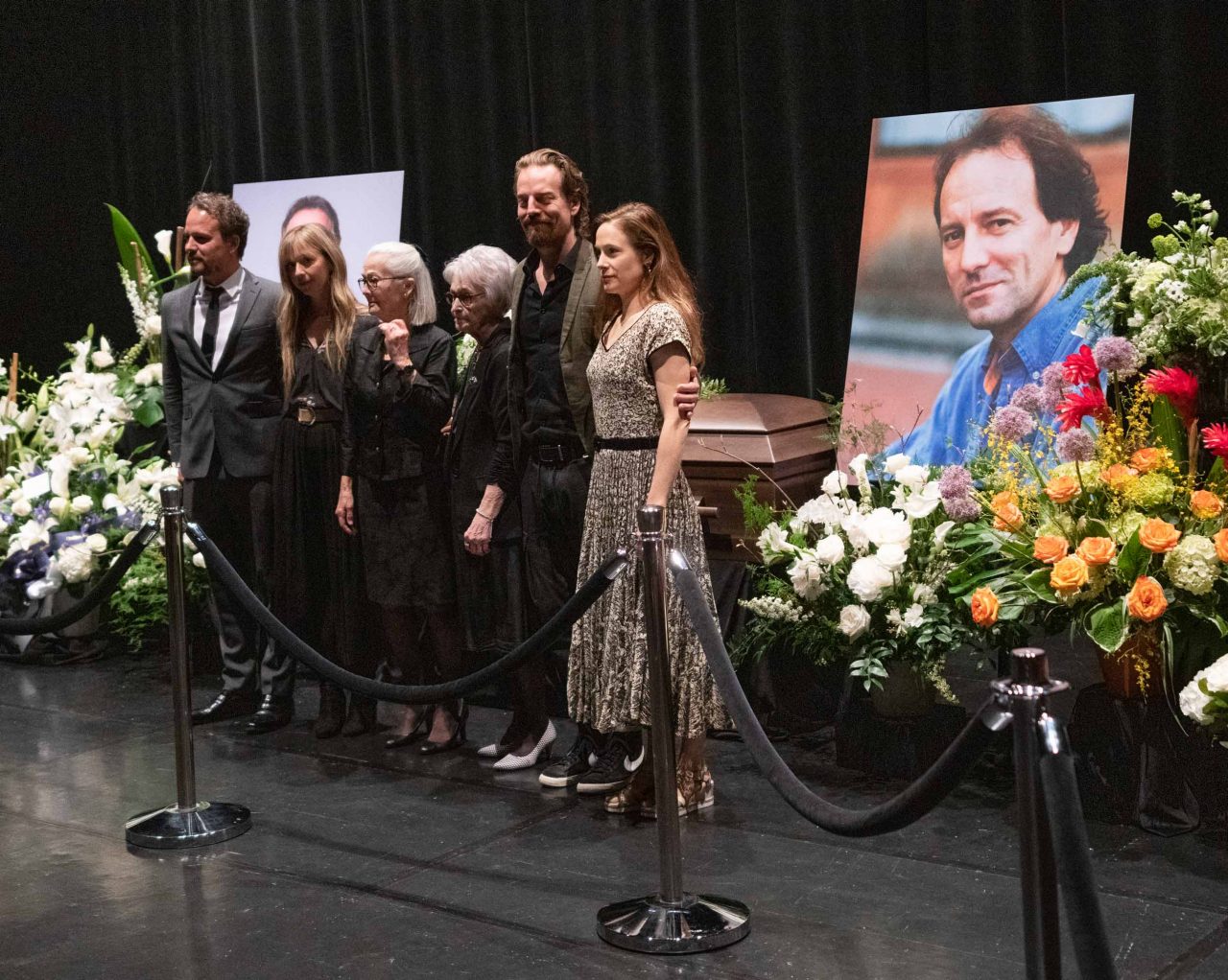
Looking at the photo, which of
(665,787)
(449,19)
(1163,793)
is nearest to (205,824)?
(665,787)

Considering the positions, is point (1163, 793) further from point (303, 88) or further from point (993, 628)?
point (303, 88)

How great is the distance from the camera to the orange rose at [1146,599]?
3.51m

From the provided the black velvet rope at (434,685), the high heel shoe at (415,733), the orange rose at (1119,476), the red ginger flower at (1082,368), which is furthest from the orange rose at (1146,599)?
the high heel shoe at (415,733)

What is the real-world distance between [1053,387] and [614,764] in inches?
57.6

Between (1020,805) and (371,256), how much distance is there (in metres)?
2.86

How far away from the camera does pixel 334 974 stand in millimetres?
3166

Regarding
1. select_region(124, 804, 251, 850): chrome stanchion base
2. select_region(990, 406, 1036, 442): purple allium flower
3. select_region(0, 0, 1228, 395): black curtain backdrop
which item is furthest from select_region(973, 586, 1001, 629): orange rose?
select_region(124, 804, 251, 850): chrome stanchion base

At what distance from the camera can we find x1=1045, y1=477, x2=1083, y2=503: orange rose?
3756mm

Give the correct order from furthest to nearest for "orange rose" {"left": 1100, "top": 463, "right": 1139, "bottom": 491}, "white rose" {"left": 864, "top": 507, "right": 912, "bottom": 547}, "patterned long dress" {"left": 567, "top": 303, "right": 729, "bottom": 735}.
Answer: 1. "white rose" {"left": 864, "top": 507, "right": 912, "bottom": 547}
2. "patterned long dress" {"left": 567, "top": 303, "right": 729, "bottom": 735}
3. "orange rose" {"left": 1100, "top": 463, "right": 1139, "bottom": 491}

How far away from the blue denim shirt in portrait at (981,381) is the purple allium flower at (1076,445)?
0.67 metres

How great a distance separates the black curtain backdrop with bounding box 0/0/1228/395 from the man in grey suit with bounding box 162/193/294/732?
1.70 meters

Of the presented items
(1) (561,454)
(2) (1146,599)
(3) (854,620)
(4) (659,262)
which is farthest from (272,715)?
(2) (1146,599)

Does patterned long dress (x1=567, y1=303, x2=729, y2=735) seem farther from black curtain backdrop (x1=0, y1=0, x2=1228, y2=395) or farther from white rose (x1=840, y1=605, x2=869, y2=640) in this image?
black curtain backdrop (x1=0, y1=0, x2=1228, y2=395)

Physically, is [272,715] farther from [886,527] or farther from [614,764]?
[886,527]
